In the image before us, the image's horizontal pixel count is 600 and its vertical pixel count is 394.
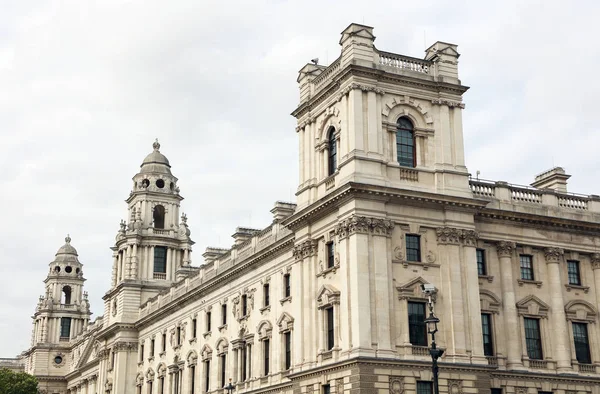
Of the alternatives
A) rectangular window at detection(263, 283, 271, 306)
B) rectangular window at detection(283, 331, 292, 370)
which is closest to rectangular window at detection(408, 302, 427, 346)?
rectangular window at detection(283, 331, 292, 370)

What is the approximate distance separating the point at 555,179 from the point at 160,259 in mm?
48359

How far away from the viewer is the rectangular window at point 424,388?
44.6m

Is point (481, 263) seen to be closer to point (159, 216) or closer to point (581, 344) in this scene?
point (581, 344)

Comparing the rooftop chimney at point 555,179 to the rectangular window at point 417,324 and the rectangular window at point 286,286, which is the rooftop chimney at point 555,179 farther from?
the rectangular window at point 286,286

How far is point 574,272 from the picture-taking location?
2092 inches

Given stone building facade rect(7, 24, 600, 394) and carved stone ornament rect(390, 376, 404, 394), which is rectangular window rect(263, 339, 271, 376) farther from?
carved stone ornament rect(390, 376, 404, 394)

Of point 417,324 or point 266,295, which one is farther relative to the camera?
point 266,295

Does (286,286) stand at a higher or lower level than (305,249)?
lower

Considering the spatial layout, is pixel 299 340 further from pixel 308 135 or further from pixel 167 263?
pixel 167 263

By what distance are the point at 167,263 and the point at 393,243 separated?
5035 cm

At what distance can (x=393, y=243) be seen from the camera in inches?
1842

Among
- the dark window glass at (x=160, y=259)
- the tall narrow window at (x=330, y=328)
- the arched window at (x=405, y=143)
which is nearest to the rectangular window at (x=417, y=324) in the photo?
the tall narrow window at (x=330, y=328)

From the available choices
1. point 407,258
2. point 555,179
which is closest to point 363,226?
point 407,258

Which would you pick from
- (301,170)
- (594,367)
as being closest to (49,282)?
(301,170)
